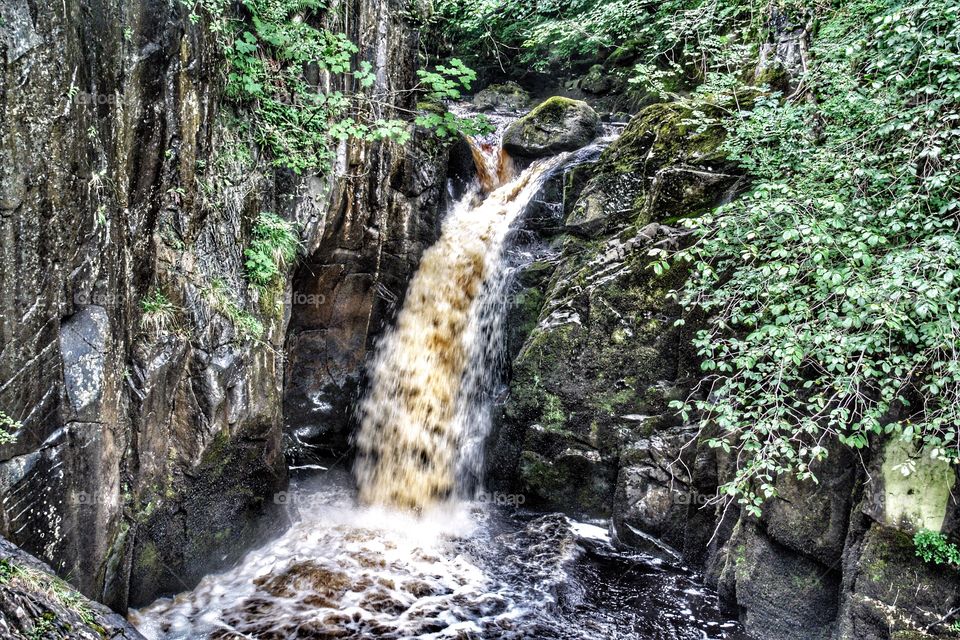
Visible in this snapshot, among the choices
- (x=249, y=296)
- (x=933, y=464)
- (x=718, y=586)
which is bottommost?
(x=718, y=586)

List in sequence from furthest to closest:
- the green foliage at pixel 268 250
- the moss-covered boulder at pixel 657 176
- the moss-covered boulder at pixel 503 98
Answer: the moss-covered boulder at pixel 503 98
the moss-covered boulder at pixel 657 176
the green foliage at pixel 268 250

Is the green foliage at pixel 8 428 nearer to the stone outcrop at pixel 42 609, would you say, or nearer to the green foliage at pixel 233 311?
the stone outcrop at pixel 42 609

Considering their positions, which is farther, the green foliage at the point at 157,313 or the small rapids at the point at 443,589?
the small rapids at the point at 443,589

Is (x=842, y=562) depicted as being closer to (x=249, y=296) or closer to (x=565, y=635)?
(x=565, y=635)

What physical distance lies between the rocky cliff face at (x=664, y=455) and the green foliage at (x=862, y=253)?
48 cm

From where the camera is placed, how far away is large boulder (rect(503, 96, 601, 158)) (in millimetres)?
10391

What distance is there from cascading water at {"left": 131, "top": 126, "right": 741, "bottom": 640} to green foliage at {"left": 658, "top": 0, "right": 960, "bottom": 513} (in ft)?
6.33

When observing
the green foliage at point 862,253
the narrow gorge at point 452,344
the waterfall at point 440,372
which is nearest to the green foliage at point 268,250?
the narrow gorge at point 452,344

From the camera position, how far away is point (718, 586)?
547cm

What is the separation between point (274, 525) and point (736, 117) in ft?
21.8

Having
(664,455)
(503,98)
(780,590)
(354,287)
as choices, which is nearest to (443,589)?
(664,455)

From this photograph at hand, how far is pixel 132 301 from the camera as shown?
454 centimetres

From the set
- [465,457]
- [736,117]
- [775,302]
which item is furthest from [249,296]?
[736,117]

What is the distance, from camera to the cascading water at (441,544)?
16.6 ft
